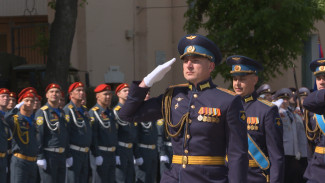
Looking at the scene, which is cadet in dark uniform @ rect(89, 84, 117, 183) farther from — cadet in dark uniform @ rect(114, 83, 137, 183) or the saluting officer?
the saluting officer

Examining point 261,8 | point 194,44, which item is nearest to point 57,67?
point 261,8

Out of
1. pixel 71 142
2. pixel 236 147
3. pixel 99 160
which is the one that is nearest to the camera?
pixel 236 147

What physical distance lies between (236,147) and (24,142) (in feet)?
18.9

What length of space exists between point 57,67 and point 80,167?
16.0 ft

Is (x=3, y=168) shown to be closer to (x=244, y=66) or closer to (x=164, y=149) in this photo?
(x=164, y=149)

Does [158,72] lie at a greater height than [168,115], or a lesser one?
greater

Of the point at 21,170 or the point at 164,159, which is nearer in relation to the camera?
the point at 21,170

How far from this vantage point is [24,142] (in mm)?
10023

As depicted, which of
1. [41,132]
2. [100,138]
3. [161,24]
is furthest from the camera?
[161,24]

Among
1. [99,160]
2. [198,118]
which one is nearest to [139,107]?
Answer: [198,118]

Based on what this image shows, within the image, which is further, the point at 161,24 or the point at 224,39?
the point at 161,24

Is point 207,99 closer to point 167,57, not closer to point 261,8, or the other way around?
point 261,8

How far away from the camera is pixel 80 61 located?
21.6 m

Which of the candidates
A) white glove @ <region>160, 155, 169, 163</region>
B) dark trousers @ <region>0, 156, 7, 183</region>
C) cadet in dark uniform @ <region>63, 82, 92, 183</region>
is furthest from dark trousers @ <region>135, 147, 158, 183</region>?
dark trousers @ <region>0, 156, 7, 183</region>
